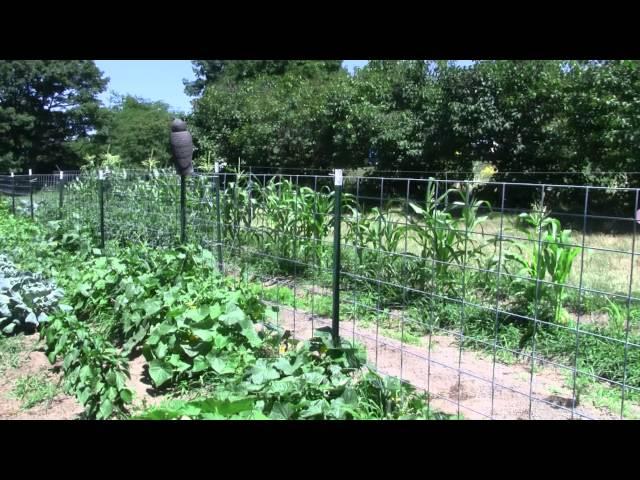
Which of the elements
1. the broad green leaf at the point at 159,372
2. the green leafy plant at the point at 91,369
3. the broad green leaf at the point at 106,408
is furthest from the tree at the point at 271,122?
the broad green leaf at the point at 106,408

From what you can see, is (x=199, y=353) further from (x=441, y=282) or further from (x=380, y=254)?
(x=441, y=282)

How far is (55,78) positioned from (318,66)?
51.2ft

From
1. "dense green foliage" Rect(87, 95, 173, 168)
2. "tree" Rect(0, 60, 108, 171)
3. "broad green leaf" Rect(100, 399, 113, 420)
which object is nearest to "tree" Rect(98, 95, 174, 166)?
"dense green foliage" Rect(87, 95, 173, 168)

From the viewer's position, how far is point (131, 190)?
7.35m

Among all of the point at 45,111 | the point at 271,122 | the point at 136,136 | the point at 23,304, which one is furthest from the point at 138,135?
the point at 23,304

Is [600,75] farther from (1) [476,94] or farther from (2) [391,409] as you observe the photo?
(2) [391,409]

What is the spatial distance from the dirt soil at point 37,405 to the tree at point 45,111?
30.4 m

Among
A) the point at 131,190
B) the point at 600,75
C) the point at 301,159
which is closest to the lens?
the point at 131,190

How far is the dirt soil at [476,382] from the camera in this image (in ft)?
10.0

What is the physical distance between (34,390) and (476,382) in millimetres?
2779

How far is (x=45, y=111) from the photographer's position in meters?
32.3

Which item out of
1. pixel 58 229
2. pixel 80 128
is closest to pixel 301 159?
pixel 58 229

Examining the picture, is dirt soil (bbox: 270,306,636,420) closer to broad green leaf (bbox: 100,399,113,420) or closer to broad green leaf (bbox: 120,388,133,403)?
broad green leaf (bbox: 120,388,133,403)

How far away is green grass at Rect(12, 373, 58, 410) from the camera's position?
11.3 ft
